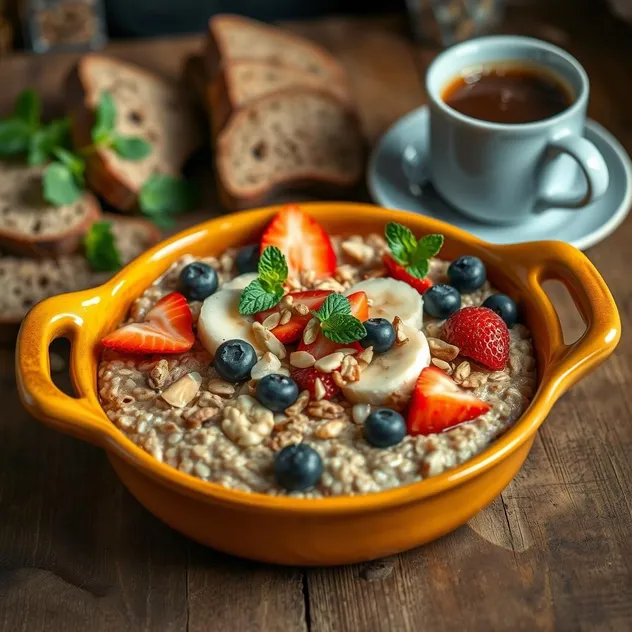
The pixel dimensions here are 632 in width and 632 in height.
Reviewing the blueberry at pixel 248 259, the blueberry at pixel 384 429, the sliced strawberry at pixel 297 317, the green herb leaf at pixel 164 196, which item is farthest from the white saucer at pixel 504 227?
the blueberry at pixel 384 429

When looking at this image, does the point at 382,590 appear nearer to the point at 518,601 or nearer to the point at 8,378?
the point at 518,601

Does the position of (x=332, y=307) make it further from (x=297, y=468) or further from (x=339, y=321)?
(x=297, y=468)

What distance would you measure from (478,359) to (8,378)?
1.16 m

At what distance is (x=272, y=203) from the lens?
9.21ft

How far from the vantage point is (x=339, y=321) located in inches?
71.3

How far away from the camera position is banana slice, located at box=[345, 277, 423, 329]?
6.31ft

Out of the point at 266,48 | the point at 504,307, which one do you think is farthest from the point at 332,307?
the point at 266,48

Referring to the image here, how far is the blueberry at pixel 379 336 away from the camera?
1.81 metres

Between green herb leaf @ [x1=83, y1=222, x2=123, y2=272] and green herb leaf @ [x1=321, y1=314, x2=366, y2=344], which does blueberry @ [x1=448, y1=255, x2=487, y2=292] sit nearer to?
green herb leaf @ [x1=321, y1=314, x2=366, y2=344]

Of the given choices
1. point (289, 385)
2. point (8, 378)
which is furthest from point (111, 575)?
point (8, 378)

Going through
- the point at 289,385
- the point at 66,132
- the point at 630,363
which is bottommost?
the point at 630,363

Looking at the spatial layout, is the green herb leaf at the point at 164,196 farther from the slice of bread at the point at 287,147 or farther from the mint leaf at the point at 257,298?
the mint leaf at the point at 257,298

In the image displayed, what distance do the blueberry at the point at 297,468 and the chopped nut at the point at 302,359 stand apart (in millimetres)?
224

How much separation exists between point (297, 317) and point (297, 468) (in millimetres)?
399
